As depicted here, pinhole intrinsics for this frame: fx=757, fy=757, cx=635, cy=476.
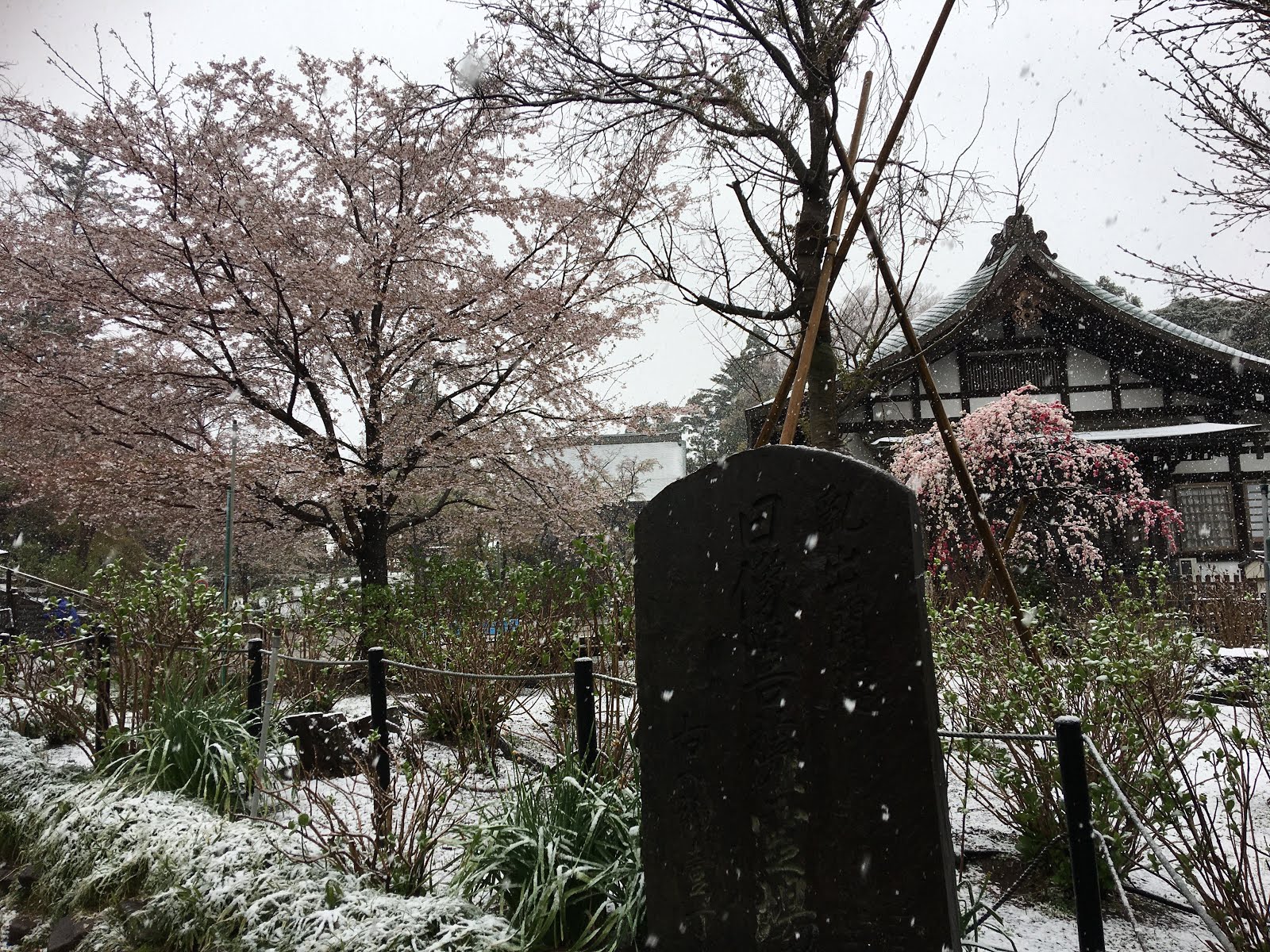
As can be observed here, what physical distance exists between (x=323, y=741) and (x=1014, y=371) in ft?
33.9

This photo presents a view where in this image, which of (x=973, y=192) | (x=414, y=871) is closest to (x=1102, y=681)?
(x=414, y=871)

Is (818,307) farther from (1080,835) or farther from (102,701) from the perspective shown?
(102,701)

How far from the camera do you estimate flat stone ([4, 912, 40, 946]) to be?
10.4ft

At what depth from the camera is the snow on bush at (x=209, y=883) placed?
7.60ft

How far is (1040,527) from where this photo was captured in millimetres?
9539

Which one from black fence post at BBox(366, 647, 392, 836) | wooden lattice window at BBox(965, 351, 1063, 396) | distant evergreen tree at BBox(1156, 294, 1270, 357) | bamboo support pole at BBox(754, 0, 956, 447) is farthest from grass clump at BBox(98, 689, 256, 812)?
distant evergreen tree at BBox(1156, 294, 1270, 357)

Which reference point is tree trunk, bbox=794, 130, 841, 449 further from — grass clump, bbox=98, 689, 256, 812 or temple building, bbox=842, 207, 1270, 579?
temple building, bbox=842, 207, 1270, 579

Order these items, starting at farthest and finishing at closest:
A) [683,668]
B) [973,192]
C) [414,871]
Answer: [973,192] → [414,871] → [683,668]

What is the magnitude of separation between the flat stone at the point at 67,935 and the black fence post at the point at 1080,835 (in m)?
3.56

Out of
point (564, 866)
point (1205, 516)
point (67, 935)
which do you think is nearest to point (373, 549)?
point (67, 935)

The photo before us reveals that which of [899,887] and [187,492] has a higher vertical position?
[187,492]

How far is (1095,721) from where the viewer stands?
2.93 metres

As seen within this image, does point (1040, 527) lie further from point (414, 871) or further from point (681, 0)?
point (414, 871)

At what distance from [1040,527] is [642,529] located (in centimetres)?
892
